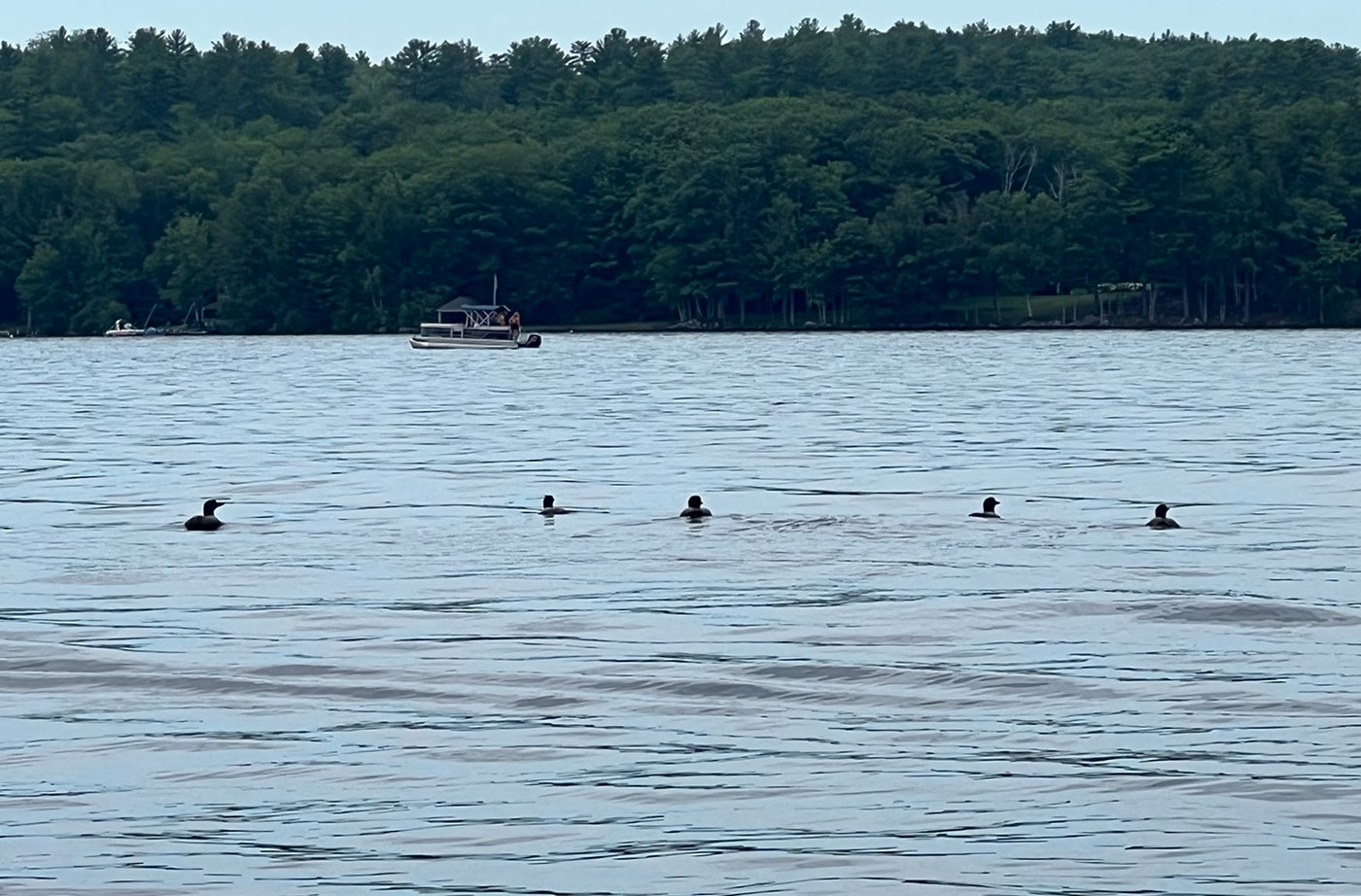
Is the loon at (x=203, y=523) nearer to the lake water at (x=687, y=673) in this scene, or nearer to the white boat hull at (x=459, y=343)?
the lake water at (x=687, y=673)

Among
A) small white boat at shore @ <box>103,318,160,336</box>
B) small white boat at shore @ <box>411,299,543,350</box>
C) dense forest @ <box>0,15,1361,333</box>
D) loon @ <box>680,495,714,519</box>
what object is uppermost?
dense forest @ <box>0,15,1361,333</box>

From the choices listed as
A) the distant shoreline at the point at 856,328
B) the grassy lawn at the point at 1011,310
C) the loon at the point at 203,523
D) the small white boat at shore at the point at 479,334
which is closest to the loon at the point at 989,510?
the loon at the point at 203,523

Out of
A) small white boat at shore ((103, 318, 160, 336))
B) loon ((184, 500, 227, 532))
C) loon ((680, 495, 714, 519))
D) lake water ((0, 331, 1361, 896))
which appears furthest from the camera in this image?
small white boat at shore ((103, 318, 160, 336))

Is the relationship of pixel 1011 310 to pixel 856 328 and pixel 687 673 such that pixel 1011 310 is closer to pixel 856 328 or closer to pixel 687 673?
pixel 856 328

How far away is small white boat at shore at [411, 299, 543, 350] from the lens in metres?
138

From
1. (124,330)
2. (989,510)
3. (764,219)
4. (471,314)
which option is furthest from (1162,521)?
(124,330)

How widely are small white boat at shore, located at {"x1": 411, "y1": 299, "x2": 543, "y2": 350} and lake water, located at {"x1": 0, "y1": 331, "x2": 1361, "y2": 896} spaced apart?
90.8 meters

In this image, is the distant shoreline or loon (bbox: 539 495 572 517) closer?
loon (bbox: 539 495 572 517)

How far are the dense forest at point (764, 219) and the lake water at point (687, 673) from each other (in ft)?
369

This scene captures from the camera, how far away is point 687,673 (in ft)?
69.1

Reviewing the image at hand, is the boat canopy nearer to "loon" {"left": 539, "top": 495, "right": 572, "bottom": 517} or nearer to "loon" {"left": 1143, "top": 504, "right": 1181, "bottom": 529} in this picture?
"loon" {"left": 539, "top": 495, "right": 572, "bottom": 517}

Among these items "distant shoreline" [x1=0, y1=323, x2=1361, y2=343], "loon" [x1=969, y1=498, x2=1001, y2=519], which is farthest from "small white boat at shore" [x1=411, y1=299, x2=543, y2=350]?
"loon" [x1=969, y1=498, x2=1001, y2=519]

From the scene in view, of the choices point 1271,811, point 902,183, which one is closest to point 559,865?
point 1271,811

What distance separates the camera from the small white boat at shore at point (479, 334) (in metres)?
138
